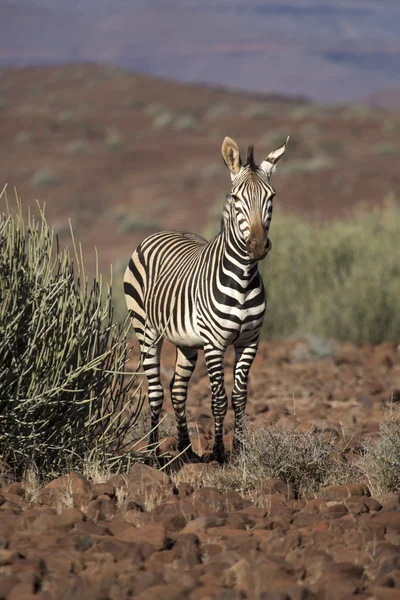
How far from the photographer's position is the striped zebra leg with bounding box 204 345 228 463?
6645 mm

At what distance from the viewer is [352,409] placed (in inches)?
368

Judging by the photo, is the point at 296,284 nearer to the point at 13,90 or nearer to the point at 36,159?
the point at 36,159

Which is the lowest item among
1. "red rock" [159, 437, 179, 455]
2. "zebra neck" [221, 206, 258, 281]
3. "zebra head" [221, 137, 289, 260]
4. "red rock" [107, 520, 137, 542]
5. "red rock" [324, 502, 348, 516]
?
"red rock" [159, 437, 179, 455]

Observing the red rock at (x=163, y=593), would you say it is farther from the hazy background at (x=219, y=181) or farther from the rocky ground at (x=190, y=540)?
the hazy background at (x=219, y=181)

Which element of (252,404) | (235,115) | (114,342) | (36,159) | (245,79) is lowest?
(252,404)

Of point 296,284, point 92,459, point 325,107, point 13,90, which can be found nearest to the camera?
point 92,459

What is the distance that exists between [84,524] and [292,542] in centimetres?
104

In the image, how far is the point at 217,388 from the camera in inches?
267

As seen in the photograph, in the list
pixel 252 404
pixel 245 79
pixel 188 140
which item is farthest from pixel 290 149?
pixel 245 79

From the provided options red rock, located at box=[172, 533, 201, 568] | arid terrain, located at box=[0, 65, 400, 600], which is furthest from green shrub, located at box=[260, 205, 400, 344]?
red rock, located at box=[172, 533, 201, 568]

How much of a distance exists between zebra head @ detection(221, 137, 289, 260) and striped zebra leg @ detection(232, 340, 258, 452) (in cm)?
72

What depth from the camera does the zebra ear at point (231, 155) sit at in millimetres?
6605

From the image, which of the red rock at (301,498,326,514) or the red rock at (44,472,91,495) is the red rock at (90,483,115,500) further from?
the red rock at (301,498,326,514)

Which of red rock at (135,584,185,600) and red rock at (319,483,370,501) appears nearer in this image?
red rock at (135,584,185,600)
